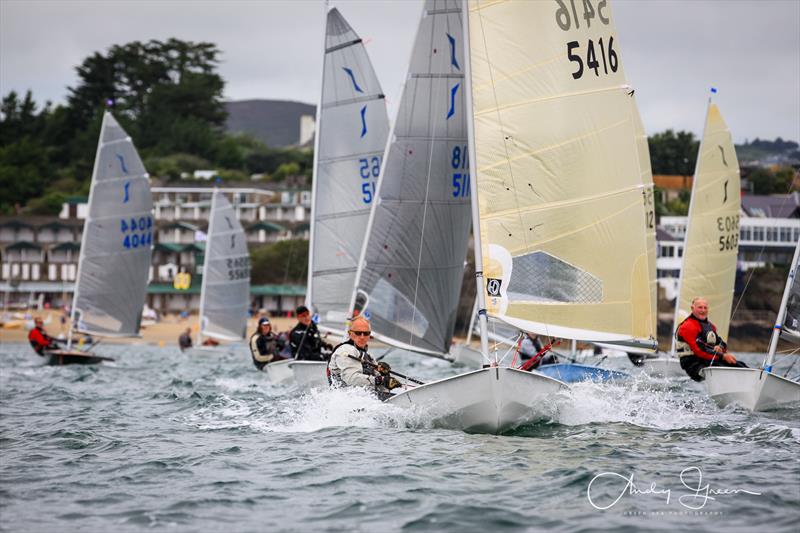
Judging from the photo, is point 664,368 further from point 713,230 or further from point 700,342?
point 700,342

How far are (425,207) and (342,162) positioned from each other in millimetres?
5711

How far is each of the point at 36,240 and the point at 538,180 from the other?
82319 millimetres

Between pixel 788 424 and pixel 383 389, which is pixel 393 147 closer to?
pixel 383 389

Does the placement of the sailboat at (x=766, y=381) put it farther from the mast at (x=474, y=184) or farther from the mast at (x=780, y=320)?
the mast at (x=474, y=184)

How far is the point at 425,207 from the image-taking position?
18484 mm

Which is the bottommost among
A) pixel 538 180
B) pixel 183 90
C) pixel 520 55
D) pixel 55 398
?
pixel 55 398

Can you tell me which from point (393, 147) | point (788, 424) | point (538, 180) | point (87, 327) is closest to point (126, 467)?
point (538, 180)

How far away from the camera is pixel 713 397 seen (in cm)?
1488

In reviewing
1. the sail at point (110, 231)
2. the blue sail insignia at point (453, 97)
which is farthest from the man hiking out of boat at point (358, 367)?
the sail at point (110, 231)

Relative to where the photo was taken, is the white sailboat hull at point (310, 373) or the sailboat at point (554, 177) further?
the white sailboat hull at point (310, 373)

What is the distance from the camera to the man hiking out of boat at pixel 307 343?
1997cm
